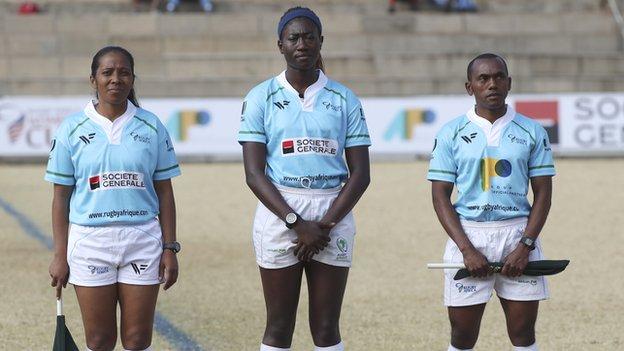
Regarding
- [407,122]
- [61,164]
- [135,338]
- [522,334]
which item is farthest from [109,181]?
[407,122]

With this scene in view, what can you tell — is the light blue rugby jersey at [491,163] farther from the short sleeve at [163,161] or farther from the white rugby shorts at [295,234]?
the short sleeve at [163,161]

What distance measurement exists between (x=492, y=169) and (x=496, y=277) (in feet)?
1.81

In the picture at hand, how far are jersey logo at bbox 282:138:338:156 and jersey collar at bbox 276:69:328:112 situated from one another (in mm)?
169

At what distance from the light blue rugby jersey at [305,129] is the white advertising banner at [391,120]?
1751cm

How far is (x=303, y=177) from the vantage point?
608cm

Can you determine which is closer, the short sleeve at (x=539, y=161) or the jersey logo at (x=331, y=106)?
the jersey logo at (x=331, y=106)

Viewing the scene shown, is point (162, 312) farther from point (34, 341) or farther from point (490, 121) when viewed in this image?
point (490, 121)

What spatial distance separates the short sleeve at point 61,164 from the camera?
234 inches

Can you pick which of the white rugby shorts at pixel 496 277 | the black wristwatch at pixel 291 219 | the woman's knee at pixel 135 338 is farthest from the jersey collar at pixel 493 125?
the woman's knee at pixel 135 338

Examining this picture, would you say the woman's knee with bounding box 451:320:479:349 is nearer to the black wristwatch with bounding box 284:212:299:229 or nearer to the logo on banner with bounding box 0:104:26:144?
the black wristwatch with bounding box 284:212:299:229

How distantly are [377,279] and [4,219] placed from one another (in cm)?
645

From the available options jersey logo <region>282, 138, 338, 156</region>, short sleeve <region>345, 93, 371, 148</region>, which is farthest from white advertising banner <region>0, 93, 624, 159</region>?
jersey logo <region>282, 138, 338, 156</region>

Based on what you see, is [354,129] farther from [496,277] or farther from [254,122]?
[496,277]

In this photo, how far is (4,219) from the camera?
52.4 feet
